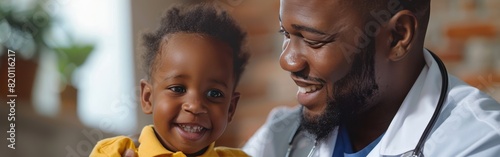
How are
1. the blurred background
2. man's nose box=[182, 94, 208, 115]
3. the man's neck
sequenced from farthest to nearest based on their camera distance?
1. the blurred background
2. the man's neck
3. man's nose box=[182, 94, 208, 115]

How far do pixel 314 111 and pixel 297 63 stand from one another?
0.23ft

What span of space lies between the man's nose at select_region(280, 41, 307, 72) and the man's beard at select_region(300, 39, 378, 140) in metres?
0.05

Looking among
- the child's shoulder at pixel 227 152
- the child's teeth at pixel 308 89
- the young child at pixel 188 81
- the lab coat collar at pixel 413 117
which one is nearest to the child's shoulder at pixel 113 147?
the young child at pixel 188 81

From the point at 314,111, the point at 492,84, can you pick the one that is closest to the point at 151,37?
the point at 314,111

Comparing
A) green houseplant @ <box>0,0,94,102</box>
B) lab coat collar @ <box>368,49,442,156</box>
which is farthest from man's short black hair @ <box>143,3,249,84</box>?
green houseplant @ <box>0,0,94,102</box>

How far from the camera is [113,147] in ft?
2.79

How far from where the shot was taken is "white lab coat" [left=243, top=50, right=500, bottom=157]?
2.94ft

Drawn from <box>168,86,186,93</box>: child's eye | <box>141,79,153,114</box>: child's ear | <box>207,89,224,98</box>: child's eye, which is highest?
<box>168,86,186,93</box>: child's eye

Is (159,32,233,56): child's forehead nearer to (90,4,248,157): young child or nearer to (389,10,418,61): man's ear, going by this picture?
(90,4,248,157): young child

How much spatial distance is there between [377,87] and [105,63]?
0.50 meters

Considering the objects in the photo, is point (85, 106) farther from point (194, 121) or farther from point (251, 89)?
point (194, 121)

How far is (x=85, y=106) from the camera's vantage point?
127cm

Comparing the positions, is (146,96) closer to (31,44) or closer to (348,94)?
(348,94)

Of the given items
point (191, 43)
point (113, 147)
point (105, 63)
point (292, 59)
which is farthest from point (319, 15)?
point (105, 63)
